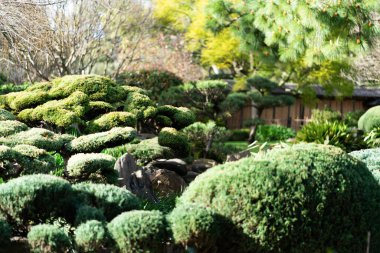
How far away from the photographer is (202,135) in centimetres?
1717

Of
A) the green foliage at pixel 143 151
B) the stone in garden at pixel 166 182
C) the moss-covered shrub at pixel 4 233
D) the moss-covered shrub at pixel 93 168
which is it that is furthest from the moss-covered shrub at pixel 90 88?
the moss-covered shrub at pixel 4 233

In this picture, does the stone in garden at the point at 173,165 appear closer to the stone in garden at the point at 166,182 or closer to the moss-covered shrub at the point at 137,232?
the stone in garden at the point at 166,182

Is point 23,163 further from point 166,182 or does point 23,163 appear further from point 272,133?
point 272,133

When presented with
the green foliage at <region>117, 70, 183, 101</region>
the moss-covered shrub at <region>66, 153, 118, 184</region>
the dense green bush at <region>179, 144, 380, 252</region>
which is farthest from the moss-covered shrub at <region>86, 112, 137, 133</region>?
the green foliage at <region>117, 70, 183, 101</region>

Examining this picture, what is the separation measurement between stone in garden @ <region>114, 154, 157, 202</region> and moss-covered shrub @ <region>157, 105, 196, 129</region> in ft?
16.7

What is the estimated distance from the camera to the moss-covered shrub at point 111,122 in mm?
13461

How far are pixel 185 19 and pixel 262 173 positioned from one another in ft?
92.1

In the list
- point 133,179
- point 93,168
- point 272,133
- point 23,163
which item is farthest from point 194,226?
point 272,133

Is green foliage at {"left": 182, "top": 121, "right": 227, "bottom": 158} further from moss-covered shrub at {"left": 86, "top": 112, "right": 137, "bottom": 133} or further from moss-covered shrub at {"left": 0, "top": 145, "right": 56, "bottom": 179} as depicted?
moss-covered shrub at {"left": 0, "top": 145, "right": 56, "bottom": 179}

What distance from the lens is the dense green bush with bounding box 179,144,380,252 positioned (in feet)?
20.3

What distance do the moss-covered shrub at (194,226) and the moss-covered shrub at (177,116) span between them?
935cm

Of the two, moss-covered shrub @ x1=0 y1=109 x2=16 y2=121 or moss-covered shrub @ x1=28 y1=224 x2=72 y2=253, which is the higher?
moss-covered shrub @ x1=0 y1=109 x2=16 y2=121

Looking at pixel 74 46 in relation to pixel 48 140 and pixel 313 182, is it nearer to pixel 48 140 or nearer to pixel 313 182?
pixel 48 140

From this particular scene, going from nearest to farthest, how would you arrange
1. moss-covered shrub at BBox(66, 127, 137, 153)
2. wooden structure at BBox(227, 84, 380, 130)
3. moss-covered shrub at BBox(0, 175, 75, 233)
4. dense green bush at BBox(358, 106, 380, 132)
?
moss-covered shrub at BBox(0, 175, 75, 233), moss-covered shrub at BBox(66, 127, 137, 153), dense green bush at BBox(358, 106, 380, 132), wooden structure at BBox(227, 84, 380, 130)
